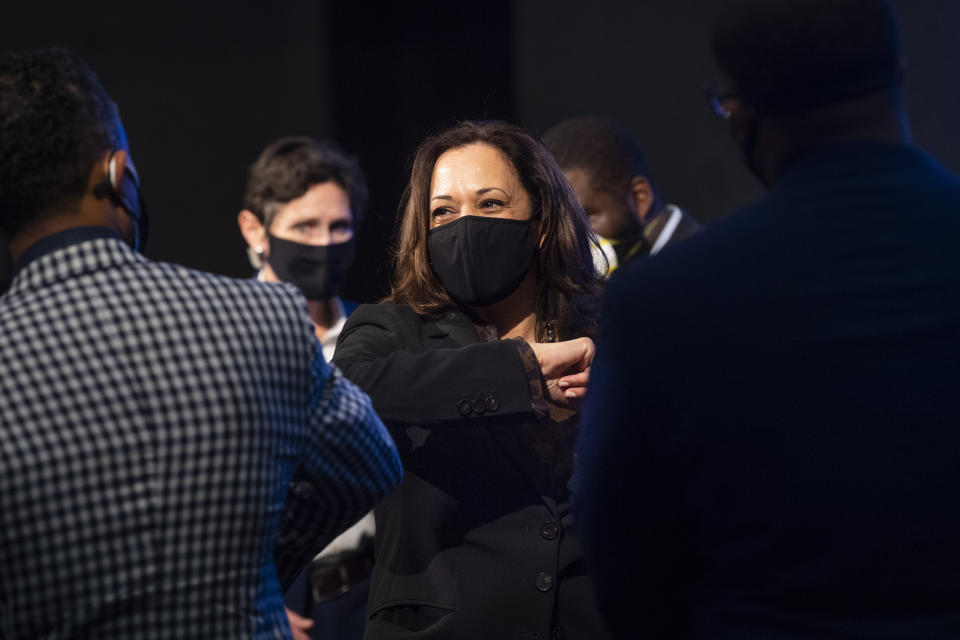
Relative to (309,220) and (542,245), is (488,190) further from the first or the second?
(309,220)

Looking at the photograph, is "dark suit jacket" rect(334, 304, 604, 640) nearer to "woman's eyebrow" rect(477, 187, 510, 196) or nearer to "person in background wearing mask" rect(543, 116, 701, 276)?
"woman's eyebrow" rect(477, 187, 510, 196)

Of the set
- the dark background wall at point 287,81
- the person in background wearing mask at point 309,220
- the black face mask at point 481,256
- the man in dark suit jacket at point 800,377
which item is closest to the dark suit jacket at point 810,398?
the man in dark suit jacket at point 800,377

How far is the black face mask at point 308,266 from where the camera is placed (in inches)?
125

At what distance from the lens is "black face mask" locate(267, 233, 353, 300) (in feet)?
10.4

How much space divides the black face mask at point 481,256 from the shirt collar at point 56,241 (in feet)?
2.64

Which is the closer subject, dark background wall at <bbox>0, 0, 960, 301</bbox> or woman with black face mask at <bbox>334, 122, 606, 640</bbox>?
woman with black face mask at <bbox>334, 122, 606, 640</bbox>

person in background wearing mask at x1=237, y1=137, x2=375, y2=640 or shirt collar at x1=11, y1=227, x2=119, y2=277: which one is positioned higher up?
shirt collar at x1=11, y1=227, x2=119, y2=277

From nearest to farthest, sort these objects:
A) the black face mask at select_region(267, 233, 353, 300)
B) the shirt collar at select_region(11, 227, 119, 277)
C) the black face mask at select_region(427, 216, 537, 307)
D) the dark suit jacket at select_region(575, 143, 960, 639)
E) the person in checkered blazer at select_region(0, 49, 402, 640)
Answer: the dark suit jacket at select_region(575, 143, 960, 639), the person in checkered blazer at select_region(0, 49, 402, 640), the shirt collar at select_region(11, 227, 119, 277), the black face mask at select_region(427, 216, 537, 307), the black face mask at select_region(267, 233, 353, 300)

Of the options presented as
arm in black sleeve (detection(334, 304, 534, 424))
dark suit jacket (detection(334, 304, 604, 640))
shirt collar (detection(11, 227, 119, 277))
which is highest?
shirt collar (detection(11, 227, 119, 277))

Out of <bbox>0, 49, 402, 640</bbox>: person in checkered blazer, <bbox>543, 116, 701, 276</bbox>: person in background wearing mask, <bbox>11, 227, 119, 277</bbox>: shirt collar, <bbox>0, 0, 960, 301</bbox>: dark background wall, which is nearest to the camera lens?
<bbox>0, 49, 402, 640</bbox>: person in checkered blazer

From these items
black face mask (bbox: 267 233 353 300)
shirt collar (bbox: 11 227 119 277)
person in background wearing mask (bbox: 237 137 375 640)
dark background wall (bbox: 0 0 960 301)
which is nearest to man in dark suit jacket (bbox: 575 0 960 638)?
shirt collar (bbox: 11 227 119 277)

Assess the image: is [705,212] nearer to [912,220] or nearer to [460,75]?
[460,75]

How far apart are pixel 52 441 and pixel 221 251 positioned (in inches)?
152

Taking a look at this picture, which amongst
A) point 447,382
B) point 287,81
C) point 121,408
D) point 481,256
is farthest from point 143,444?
point 287,81
